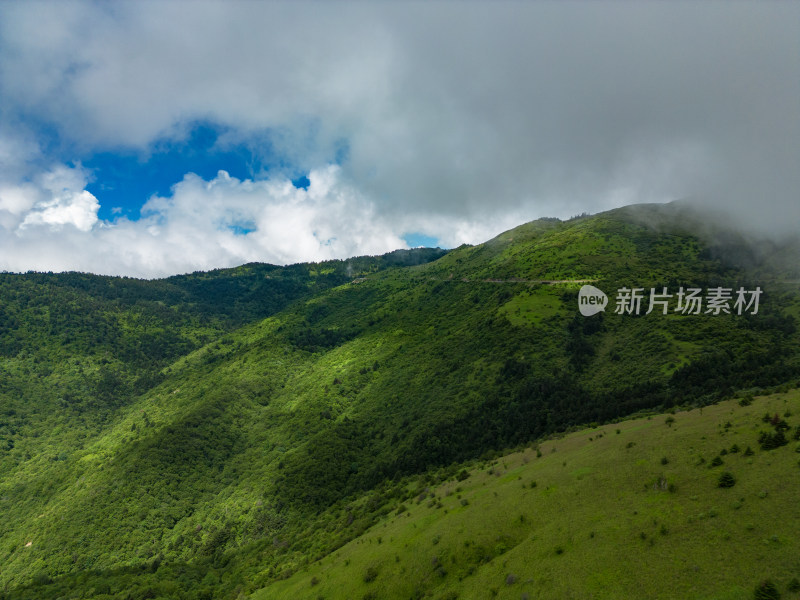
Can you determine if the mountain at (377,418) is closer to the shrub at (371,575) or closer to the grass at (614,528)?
the shrub at (371,575)

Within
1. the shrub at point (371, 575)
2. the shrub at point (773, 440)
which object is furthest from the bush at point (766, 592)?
the shrub at point (371, 575)

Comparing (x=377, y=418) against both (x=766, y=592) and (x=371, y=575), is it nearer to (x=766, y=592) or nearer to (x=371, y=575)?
(x=371, y=575)

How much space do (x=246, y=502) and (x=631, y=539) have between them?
119 m

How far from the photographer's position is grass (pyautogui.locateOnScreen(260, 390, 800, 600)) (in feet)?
73.9

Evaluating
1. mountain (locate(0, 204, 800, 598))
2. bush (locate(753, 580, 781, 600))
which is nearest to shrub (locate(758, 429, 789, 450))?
bush (locate(753, 580, 781, 600))

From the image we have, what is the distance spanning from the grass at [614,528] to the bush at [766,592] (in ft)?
1.42

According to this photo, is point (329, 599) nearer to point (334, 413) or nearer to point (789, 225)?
point (334, 413)

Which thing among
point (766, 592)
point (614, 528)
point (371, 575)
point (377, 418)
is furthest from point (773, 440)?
point (377, 418)

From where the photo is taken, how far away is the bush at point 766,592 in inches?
725

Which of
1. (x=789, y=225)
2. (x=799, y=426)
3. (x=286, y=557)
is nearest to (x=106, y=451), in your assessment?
(x=286, y=557)

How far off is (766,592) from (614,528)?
11653 millimetres

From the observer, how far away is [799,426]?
95.3 ft

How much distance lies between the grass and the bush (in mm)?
434

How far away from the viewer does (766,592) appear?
18656 mm
